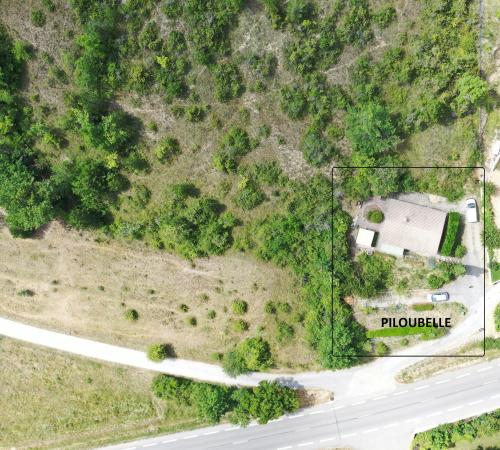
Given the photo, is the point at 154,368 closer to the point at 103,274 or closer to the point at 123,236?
the point at 103,274

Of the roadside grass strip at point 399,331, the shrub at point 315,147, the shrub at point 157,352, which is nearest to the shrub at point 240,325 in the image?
the shrub at point 157,352

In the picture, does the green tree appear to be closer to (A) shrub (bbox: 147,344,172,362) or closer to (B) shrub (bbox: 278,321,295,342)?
(B) shrub (bbox: 278,321,295,342)

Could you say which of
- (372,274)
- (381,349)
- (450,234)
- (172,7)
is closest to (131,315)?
(372,274)

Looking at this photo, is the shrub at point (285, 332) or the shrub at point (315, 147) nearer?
the shrub at point (315, 147)

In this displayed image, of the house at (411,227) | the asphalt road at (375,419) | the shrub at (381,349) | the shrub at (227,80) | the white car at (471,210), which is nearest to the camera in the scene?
the shrub at (227,80)

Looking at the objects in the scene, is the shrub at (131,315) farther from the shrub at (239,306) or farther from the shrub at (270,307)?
the shrub at (270,307)

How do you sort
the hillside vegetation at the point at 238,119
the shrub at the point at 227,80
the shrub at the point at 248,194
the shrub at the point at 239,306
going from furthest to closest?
the shrub at the point at 239,306 → the shrub at the point at 248,194 → the shrub at the point at 227,80 → the hillside vegetation at the point at 238,119

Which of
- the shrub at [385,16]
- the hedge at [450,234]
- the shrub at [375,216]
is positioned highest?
the shrub at [385,16]
